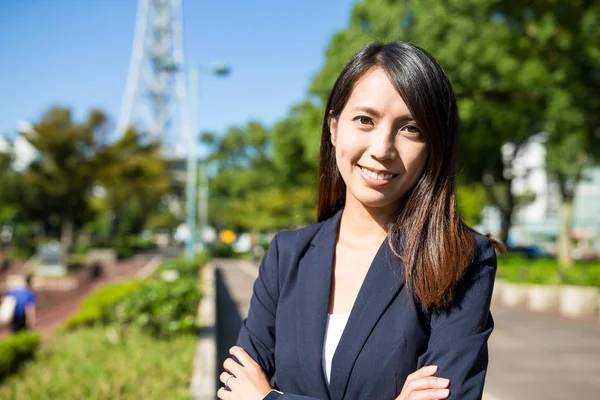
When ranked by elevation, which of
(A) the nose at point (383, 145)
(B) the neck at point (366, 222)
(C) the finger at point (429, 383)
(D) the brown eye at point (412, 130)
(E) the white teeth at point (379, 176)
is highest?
(D) the brown eye at point (412, 130)

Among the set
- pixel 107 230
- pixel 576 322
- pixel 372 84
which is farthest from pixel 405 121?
pixel 107 230

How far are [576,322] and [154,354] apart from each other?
30.5 feet

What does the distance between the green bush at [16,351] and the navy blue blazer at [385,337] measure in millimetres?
6858

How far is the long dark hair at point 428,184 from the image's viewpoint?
1774 mm

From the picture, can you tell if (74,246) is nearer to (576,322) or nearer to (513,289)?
(513,289)

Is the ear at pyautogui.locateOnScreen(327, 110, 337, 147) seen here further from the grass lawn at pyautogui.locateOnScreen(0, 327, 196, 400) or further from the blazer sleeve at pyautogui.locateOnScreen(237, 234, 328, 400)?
the grass lawn at pyautogui.locateOnScreen(0, 327, 196, 400)

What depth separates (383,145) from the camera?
1826 mm

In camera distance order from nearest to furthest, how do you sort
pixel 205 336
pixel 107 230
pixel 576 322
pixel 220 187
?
pixel 205 336 < pixel 576 322 < pixel 107 230 < pixel 220 187

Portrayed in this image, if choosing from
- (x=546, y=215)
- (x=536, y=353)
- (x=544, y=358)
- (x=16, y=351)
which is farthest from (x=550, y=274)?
(x=546, y=215)

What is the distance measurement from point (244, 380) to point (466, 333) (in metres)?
0.71

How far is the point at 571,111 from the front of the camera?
610 inches

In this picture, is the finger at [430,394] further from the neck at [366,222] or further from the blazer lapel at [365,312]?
the neck at [366,222]

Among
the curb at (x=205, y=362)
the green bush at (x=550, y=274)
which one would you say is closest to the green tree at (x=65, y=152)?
the green bush at (x=550, y=274)

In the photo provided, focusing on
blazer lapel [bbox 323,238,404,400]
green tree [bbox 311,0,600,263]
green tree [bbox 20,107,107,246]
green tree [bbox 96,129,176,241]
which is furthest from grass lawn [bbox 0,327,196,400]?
green tree [bbox 96,129,176,241]
